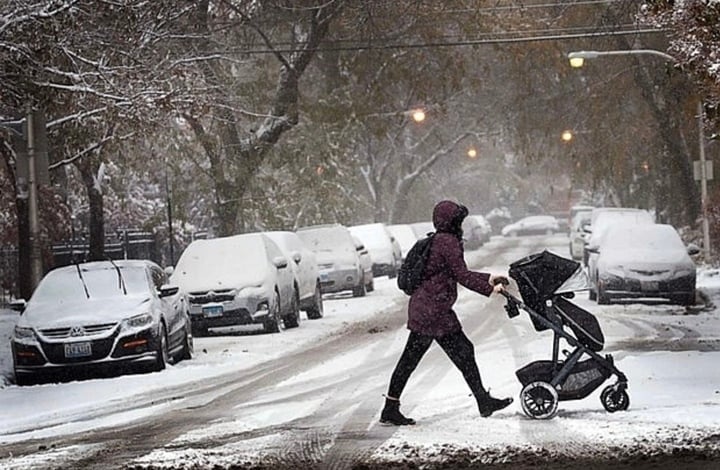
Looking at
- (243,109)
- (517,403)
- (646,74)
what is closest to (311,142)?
(243,109)

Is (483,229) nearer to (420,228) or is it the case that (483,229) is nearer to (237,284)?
(420,228)

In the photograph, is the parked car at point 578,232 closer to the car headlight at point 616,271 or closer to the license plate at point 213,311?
the car headlight at point 616,271

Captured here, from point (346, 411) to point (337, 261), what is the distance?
1975 cm

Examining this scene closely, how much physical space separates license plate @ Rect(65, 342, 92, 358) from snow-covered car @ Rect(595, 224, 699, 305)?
12338 millimetres

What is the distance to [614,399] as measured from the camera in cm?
1094

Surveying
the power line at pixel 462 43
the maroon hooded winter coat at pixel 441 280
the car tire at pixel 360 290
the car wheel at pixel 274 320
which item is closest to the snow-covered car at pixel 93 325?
the car wheel at pixel 274 320

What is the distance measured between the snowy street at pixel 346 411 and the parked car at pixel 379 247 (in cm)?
1976

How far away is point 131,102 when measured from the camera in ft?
67.5

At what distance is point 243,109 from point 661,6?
18.2 meters

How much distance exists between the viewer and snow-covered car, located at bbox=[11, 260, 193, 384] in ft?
51.9

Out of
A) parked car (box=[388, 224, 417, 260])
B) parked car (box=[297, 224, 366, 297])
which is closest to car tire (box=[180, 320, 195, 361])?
parked car (box=[297, 224, 366, 297])

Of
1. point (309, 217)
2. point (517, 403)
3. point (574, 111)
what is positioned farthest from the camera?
point (309, 217)

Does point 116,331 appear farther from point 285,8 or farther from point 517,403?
point 285,8

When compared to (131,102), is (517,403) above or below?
below
